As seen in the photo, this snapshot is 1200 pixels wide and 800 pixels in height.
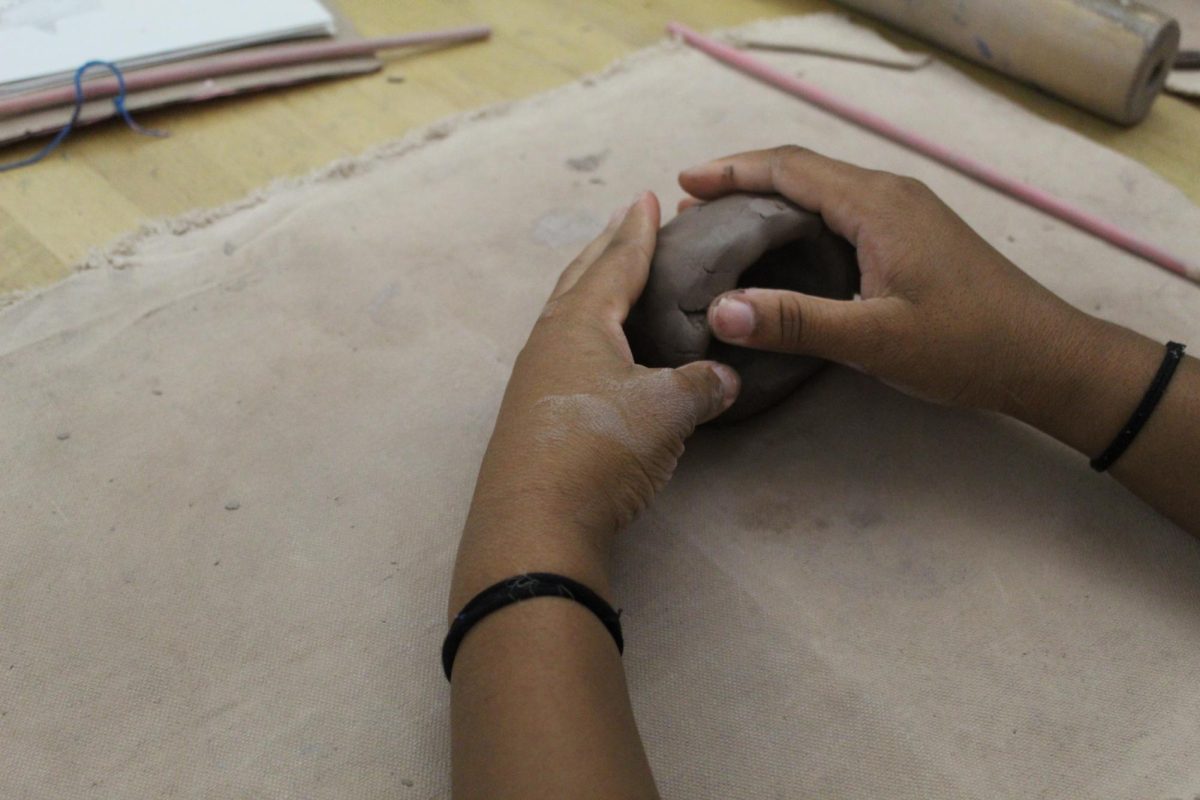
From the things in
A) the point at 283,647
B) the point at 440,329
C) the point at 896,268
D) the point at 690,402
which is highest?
the point at 896,268

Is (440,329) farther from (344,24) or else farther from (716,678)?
(344,24)

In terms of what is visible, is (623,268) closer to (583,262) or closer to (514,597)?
(583,262)

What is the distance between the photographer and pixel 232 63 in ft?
5.38

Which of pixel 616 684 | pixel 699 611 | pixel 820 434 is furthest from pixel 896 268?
pixel 616 684

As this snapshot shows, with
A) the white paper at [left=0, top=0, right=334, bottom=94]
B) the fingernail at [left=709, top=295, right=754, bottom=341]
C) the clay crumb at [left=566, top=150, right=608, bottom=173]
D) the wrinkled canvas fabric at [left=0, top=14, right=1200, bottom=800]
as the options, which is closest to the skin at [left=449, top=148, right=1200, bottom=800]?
the fingernail at [left=709, top=295, right=754, bottom=341]

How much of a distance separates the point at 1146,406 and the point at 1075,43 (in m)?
0.91

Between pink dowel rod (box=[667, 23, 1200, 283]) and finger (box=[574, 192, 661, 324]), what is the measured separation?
2.26ft

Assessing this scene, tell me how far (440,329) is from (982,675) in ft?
2.60

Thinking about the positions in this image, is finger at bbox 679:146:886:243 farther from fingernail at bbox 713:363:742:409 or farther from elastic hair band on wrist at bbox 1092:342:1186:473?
elastic hair band on wrist at bbox 1092:342:1186:473

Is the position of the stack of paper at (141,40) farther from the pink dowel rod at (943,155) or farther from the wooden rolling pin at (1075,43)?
the wooden rolling pin at (1075,43)

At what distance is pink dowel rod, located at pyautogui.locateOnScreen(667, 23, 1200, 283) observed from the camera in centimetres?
145

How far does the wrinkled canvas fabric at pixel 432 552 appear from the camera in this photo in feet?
3.00

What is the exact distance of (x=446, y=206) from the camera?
4.83 ft

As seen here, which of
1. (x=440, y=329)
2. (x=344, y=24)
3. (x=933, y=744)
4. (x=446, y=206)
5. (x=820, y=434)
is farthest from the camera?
(x=344, y=24)
